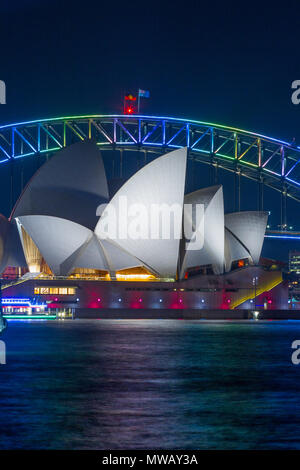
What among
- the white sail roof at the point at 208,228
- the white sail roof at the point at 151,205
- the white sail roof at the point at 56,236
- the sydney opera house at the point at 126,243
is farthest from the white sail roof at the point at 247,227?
the white sail roof at the point at 56,236

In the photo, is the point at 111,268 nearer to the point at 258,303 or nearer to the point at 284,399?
the point at 258,303

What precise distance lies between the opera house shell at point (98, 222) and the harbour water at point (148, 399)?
3950 centimetres

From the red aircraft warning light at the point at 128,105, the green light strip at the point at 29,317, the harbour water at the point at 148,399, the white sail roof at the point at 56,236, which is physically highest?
the red aircraft warning light at the point at 128,105

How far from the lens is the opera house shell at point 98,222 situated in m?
73.2

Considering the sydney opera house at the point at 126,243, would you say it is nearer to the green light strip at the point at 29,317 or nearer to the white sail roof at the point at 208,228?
the white sail roof at the point at 208,228

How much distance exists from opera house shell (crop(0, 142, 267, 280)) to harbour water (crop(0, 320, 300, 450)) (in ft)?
130

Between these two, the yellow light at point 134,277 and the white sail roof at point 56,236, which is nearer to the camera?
the white sail roof at point 56,236

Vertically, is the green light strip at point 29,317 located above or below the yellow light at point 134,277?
below

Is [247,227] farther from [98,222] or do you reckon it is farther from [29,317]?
[29,317]

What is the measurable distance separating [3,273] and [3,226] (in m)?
6.72

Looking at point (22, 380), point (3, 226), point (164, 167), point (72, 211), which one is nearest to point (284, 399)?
point (22, 380)

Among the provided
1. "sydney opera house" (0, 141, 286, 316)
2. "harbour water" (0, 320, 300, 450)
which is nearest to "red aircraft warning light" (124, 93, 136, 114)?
"sydney opera house" (0, 141, 286, 316)

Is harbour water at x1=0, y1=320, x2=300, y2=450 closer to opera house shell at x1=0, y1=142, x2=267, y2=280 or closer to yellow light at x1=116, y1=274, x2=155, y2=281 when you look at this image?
opera house shell at x1=0, y1=142, x2=267, y2=280

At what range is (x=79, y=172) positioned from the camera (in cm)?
7431
